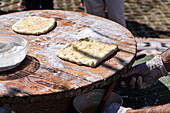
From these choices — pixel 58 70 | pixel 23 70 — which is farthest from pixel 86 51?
pixel 23 70

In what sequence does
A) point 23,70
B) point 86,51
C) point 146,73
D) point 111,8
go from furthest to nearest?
point 111,8 < point 146,73 < point 86,51 < point 23,70

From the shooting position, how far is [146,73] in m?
2.05

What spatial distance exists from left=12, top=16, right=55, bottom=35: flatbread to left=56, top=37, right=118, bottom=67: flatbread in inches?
14.5

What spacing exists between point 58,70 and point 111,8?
6.52ft

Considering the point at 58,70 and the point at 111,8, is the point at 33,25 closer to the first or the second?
the point at 58,70

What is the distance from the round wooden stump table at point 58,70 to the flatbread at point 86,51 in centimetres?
4

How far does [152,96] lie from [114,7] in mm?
1456

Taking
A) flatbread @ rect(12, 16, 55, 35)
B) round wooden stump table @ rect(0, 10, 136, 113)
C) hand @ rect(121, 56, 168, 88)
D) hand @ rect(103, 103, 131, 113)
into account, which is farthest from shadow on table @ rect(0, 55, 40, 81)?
hand @ rect(121, 56, 168, 88)

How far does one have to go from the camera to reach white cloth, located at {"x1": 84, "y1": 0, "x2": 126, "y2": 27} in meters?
3.21

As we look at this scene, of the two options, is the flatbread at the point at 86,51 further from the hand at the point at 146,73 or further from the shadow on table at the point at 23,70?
the hand at the point at 146,73

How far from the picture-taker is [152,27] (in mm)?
4633

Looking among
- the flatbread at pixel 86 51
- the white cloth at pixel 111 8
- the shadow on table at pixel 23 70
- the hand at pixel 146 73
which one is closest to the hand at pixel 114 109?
the hand at pixel 146 73

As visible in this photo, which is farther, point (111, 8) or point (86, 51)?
point (111, 8)

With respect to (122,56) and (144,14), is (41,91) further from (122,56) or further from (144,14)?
(144,14)
